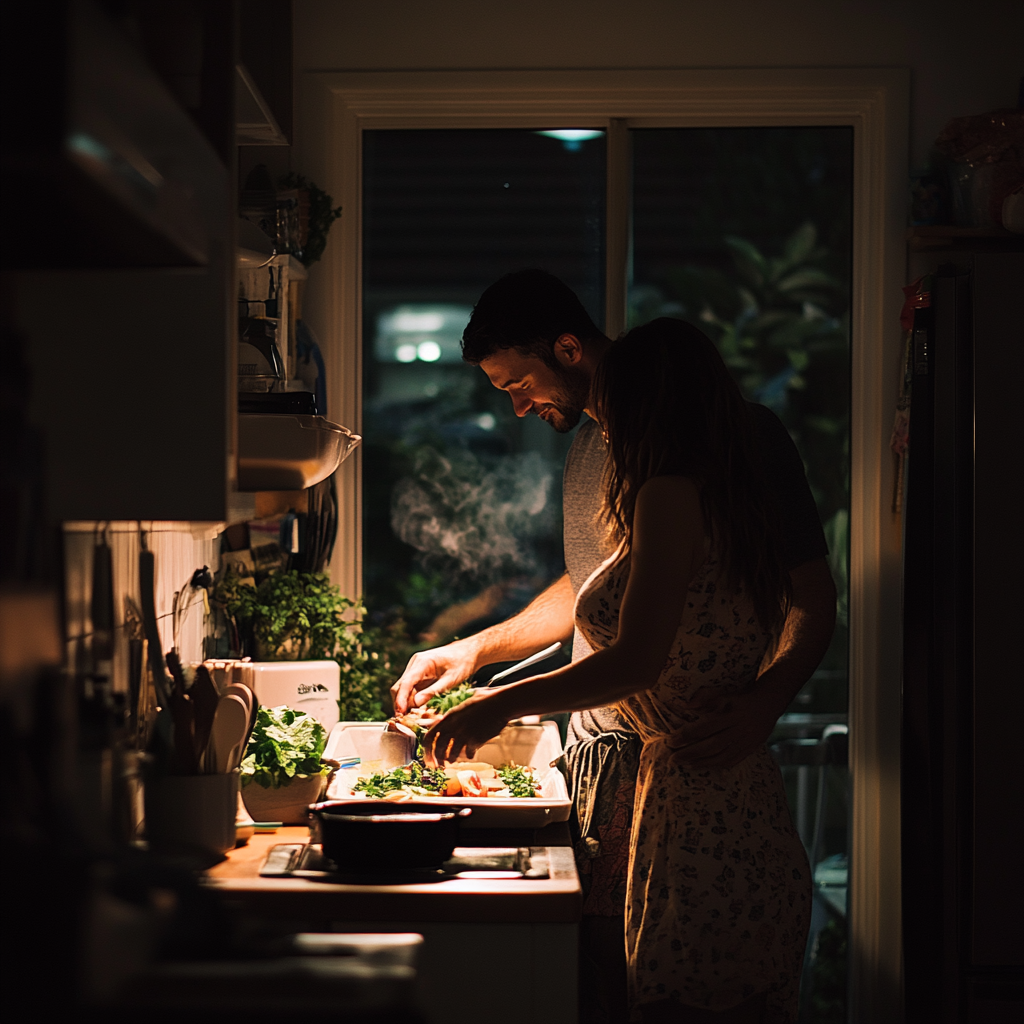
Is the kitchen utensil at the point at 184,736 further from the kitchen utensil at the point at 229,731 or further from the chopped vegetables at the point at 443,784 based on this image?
the chopped vegetables at the point at 443,784

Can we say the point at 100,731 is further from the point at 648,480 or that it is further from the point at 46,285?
the point at 648,480

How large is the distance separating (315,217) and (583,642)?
3.95ft

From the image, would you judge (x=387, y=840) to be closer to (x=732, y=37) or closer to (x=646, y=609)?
(x=646, y=609)

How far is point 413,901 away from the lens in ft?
4.69

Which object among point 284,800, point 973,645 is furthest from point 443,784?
point 973,645

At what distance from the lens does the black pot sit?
149cm

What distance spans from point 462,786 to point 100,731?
2.15ft

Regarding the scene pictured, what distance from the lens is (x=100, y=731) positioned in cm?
138

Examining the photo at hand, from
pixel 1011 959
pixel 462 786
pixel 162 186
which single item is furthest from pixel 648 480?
pixel 1011 959

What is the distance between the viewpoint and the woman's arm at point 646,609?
153 cm

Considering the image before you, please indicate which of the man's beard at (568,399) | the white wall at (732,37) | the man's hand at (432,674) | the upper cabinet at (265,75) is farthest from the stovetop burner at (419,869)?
the white wall at (732,37)

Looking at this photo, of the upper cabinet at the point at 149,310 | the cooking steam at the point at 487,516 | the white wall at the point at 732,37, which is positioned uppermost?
the white wall at the point at 732,37

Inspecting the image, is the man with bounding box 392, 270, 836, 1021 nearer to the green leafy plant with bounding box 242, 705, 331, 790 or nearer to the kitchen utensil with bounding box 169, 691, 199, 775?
the green leafy plant with bounding box 242, 705, 331, 790

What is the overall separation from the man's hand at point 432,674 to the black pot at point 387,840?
0.70 meters
